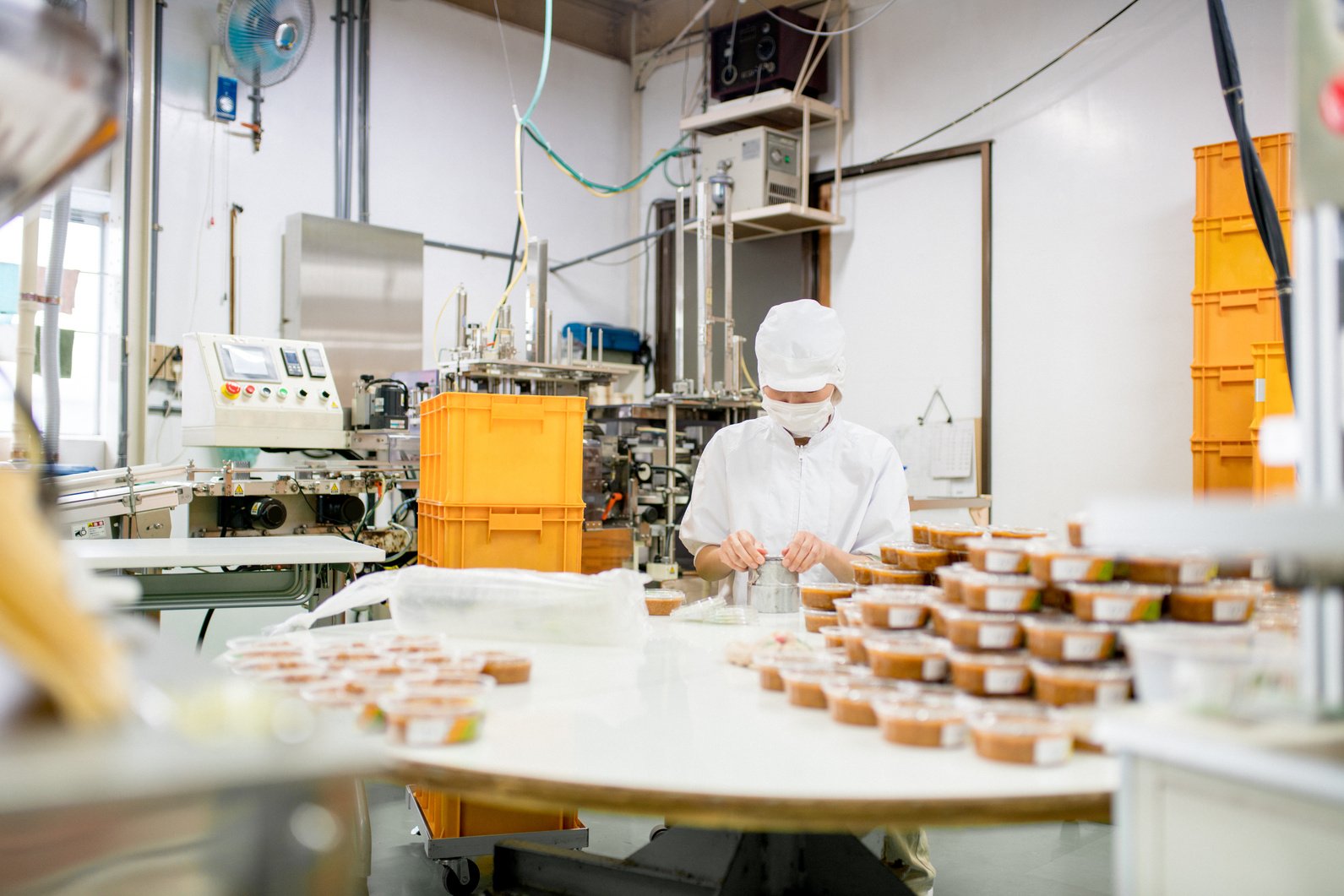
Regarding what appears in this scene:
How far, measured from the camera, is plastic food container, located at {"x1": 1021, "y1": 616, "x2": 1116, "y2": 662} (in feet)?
3.96

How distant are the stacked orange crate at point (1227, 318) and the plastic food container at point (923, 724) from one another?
345 cm

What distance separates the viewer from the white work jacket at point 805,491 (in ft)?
8.84

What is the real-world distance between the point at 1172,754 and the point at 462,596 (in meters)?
1.20

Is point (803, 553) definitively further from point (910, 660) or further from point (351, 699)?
point (351, 699)

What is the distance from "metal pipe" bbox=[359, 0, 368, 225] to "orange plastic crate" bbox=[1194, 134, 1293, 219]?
4420 millimetres

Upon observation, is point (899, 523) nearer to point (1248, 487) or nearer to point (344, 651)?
point (344, 651)

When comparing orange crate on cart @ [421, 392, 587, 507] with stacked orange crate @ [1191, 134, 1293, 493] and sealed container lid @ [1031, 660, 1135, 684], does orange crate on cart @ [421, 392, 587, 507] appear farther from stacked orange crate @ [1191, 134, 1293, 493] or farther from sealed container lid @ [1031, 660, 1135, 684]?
stacked orange crate @ [1191, 134, 1293, 493]

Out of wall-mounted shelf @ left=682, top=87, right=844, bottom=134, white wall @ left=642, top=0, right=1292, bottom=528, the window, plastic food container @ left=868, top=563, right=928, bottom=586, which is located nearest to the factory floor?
plastic food container @ left=868, top=563, right=928, bottom=586

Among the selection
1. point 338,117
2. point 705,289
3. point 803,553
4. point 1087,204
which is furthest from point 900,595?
point 338,117

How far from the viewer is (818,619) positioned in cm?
186

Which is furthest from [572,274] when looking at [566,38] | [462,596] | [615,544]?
[462,596]

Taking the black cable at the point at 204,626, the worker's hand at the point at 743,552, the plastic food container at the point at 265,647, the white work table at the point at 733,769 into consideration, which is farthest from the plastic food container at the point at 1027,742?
the black cable at the point at 204,626

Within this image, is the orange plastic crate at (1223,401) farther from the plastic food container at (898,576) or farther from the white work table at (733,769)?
the white work table at (733,769)

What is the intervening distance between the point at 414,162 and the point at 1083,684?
19.7ft
